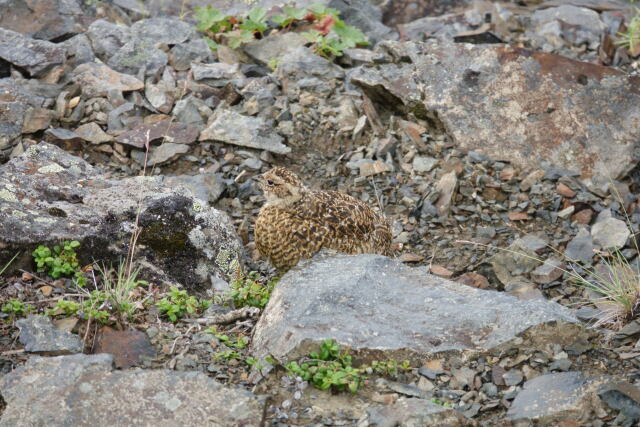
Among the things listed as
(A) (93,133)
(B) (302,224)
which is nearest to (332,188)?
(B) (302,224)

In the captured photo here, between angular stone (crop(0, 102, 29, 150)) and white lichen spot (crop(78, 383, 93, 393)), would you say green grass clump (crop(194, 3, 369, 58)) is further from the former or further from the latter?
white lichen spot (crop(78, 383, 93, 393))

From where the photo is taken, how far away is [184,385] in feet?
15.8

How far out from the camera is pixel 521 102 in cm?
914

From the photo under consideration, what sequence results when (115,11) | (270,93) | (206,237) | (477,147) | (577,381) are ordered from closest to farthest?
1. (577,381)
2. (206,237)
3. (477,147)
4. (270,93)
5. (115,11)

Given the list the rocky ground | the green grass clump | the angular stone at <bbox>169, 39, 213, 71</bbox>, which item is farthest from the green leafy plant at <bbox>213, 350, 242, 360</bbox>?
the green grass clump

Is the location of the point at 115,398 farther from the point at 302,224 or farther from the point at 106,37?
the point at 106,37

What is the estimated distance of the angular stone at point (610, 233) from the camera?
7.69 m

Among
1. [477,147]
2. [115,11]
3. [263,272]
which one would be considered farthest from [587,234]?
[115,11]

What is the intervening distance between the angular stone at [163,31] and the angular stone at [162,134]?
1.95 meters

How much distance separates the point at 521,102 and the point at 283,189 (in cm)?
346

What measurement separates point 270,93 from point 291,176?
290 cm

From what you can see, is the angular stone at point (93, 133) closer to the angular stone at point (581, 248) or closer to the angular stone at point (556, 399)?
the angular stone at point (581, 248)

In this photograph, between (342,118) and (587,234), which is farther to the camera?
(342,118)

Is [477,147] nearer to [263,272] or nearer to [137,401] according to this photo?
[263,272]
